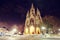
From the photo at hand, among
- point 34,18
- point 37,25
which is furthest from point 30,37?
point 34,18

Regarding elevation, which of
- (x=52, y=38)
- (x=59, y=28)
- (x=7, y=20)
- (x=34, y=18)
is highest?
(x=34, y=18)

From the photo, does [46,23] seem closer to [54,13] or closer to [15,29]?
[54,13]

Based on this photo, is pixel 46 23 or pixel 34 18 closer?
pixel 46 23

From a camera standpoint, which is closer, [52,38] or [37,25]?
[52,38]

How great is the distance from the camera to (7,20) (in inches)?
265

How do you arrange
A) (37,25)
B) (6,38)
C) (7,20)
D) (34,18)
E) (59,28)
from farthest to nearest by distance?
1. (34,18)
2. (37,25)
3. (7,20)
4. (59,28)
5. (6,38)

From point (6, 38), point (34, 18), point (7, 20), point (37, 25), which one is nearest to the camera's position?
point (6, 38)

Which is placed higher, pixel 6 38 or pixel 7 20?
pixel 7 20

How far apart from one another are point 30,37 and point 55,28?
1.80 m

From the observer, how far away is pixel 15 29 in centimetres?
715

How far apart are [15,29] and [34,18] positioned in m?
2.21

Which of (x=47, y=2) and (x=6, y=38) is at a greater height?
(x=47, y=2)

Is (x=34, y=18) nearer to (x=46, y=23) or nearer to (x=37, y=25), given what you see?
(x=37, y=25)

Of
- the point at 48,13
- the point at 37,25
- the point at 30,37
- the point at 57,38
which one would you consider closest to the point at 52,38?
the point at 57,38
